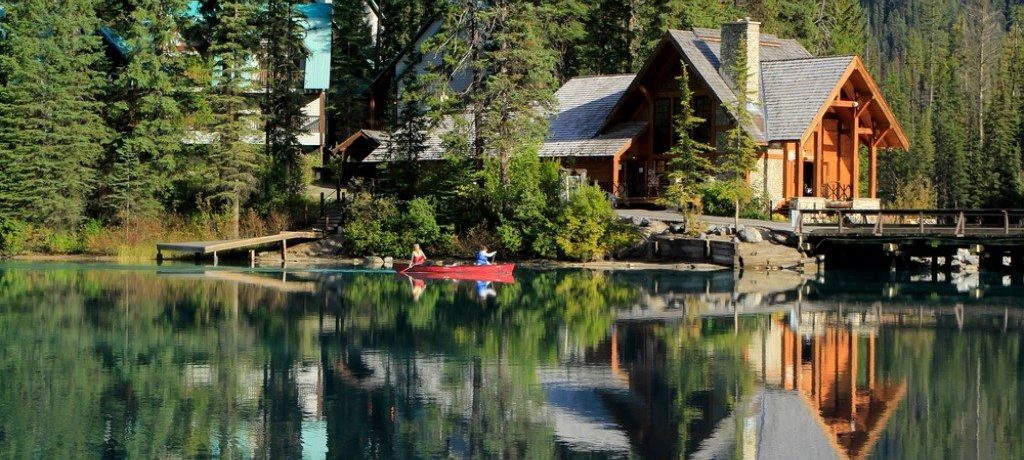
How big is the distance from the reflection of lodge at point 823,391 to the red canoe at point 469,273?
16457 mm

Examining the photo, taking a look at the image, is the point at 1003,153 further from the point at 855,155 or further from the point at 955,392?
the point at 955,392

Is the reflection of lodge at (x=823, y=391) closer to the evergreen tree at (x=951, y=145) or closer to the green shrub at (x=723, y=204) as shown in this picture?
the green shrub at (x=723, y=204)

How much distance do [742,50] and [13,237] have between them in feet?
109

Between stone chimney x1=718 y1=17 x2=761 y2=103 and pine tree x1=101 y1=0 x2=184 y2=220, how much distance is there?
980 inches

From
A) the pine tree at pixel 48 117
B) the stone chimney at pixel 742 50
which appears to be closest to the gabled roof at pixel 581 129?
the stone chimney at pixel 742 50

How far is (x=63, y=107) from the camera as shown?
60.2m

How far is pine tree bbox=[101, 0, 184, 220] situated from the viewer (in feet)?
200

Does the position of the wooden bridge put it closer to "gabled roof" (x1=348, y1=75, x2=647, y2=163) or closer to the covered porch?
the covered porch

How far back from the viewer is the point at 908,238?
49094 mm

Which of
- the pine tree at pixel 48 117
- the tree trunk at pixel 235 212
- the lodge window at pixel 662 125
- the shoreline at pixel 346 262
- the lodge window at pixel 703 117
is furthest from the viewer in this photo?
the lodge window at pixel 662 125

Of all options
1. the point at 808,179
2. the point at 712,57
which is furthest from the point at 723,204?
the point at 712,57

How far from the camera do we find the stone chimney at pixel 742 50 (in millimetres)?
58969

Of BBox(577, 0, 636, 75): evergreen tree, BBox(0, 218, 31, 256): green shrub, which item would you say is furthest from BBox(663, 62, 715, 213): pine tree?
BBox(0, 218, 31, 256): green shrub

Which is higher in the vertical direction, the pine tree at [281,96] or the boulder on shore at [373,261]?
the pine tree at [281,96]
